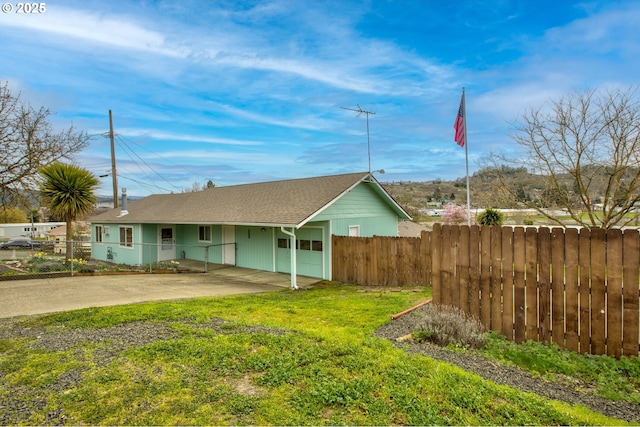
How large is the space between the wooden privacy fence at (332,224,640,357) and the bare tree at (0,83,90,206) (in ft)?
44.2

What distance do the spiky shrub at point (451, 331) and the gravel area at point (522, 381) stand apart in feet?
0.80

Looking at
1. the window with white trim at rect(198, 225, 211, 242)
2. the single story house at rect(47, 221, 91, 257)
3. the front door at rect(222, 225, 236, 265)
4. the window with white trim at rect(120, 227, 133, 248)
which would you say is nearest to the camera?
the front door at rect(222, 225, 236, 265)

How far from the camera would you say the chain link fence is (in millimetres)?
14484

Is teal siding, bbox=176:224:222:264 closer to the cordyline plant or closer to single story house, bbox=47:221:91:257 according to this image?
the cordyline plant

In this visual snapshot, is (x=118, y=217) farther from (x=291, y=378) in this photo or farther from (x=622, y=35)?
(x=622, y=35)

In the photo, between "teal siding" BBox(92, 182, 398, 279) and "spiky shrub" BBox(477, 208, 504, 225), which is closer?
"teal siding" BBox(92, 182, 398, 279)

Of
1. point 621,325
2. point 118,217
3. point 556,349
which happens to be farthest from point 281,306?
point 118,217

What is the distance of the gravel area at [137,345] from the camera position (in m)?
3.48

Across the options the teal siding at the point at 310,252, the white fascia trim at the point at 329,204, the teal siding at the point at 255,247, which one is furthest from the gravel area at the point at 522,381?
the teal siding at the point at 255,247

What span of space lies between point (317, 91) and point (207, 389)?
22.7 metres

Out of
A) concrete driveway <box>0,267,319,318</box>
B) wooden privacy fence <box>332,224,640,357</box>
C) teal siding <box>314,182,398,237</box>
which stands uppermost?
teal siding <box>314,182,398,237</box>

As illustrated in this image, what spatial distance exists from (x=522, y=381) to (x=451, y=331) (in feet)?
4.47

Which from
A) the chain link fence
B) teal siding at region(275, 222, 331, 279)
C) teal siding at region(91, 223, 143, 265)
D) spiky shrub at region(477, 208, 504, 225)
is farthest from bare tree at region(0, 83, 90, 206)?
spiky shrub at region(477, 208, 504, 225)

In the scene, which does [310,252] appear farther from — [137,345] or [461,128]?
[137,345]
